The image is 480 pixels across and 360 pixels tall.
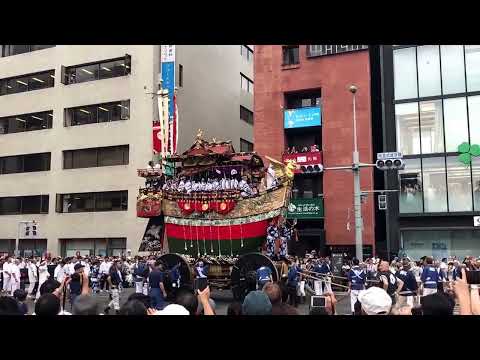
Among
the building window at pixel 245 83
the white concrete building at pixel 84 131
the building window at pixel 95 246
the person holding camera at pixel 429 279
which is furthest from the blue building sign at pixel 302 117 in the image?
the person holding camera at pixel 429 279

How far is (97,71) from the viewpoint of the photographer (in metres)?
34.7

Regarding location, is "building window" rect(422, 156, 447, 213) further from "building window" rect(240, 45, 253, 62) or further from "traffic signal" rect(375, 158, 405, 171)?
"building window" rect(240, 45, 253, 62)

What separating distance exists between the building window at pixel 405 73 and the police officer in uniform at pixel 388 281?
62.3 ft

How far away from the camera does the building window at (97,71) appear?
110 ft

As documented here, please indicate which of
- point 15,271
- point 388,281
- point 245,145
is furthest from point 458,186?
point 15,271

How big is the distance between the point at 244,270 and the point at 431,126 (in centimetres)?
1734

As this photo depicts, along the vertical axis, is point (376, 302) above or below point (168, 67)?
below

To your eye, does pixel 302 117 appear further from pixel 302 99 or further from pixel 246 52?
pixel 246 52

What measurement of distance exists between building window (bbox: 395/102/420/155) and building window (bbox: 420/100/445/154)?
1.03 ft

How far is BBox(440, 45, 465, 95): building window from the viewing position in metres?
28.2

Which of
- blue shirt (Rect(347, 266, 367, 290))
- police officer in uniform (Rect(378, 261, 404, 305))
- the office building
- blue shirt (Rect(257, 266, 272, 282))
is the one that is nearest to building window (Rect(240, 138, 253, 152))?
the office building
